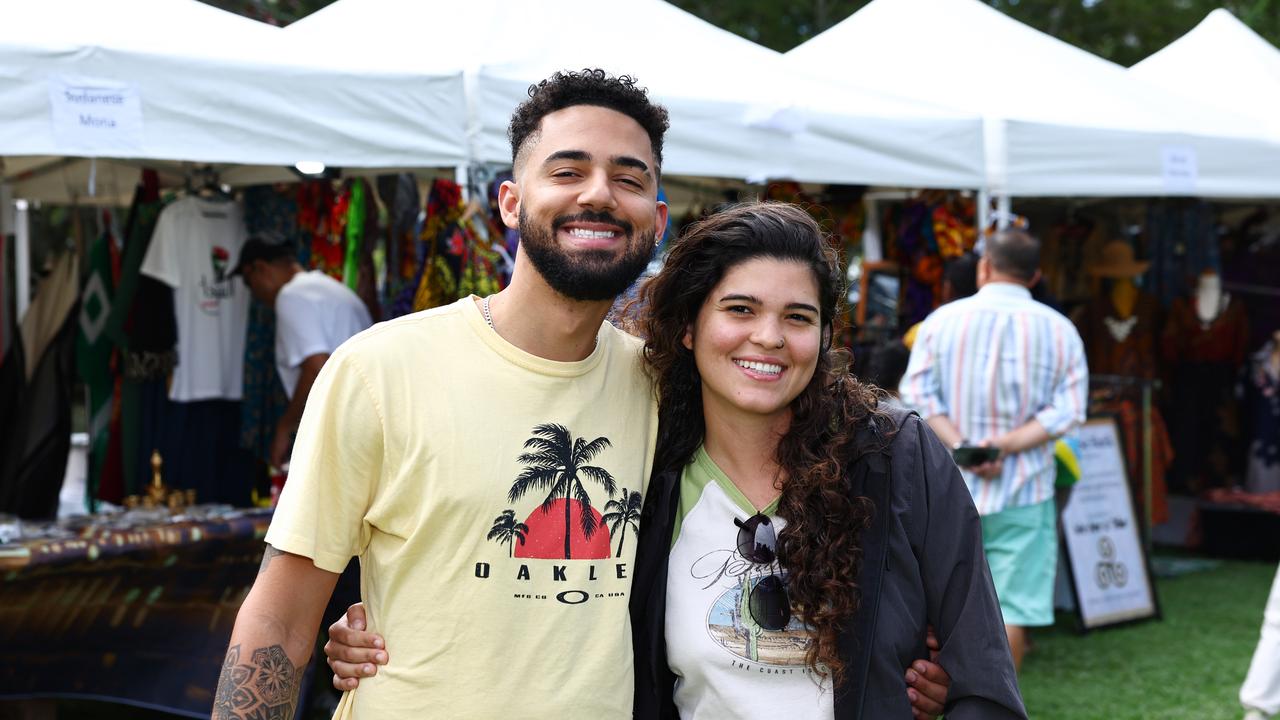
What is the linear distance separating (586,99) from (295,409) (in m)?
4.06

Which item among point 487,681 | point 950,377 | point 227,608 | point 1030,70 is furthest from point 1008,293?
point 487,681

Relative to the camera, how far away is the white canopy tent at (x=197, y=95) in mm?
3793

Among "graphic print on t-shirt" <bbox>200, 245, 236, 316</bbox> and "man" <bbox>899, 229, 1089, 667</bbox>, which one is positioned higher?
"graphic print on t-shirt" <bbox>200, 245, 236, 316</bbox>

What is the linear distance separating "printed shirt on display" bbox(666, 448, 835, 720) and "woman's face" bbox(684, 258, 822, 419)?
7.8 inches

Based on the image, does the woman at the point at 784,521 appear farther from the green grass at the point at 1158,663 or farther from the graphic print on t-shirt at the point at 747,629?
the green grass at the point at 1158,663

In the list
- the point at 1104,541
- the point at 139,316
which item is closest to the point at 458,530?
the point at 139,316

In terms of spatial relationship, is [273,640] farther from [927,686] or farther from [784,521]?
[927,686]

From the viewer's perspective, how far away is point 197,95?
13.3 feet

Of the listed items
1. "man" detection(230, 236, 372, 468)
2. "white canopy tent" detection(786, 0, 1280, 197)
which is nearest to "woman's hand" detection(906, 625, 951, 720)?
"man" detection(230, 236, 372, 468)

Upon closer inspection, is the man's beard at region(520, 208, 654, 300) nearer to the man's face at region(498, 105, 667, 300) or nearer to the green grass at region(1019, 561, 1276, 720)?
the man's face at region(498, 105, 667, 300)

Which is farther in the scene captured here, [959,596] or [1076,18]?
[1076,18]

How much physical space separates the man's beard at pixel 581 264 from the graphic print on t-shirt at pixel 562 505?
0.77 feet

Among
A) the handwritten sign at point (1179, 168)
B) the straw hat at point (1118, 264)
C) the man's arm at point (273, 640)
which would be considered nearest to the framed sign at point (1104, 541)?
the handwritten sign at point (1179, 168)

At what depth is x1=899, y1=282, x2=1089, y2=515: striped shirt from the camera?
518cm
